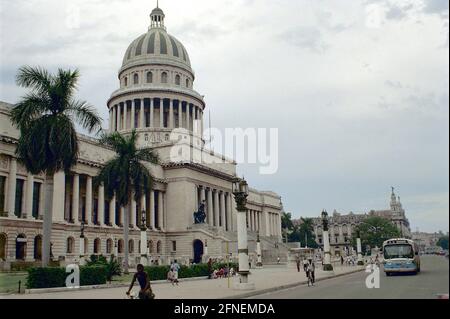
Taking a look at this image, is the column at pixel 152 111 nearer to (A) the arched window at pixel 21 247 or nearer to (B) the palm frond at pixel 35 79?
(A) the arched window at pixel 21 247

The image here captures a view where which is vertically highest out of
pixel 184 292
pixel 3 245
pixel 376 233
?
pixel 376 233

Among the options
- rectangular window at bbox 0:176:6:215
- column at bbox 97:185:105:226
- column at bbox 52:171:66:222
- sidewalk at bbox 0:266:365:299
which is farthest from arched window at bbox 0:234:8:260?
sidewalk at bbox 0:266:365:299

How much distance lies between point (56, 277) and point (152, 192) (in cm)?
4698

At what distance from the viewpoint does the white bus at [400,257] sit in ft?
112

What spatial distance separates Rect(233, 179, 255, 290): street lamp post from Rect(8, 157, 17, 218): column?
29.7 meters

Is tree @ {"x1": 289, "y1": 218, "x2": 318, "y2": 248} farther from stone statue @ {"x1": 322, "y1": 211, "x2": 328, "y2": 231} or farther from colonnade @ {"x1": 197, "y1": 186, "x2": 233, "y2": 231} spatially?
stone statue @ {"x1": 322, "y1": 211, "x2": 328, "y2": 231}

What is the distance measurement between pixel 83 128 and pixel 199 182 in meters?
47.2

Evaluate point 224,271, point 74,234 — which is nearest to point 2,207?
point 74,234

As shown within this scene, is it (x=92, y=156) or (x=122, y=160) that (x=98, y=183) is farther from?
(x=92, y=156)

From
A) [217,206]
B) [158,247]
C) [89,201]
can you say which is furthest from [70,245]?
[217,206]

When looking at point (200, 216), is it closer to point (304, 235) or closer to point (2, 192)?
point (2, 192)

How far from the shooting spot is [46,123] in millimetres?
31484

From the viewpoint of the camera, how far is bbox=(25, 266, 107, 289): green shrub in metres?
26.8

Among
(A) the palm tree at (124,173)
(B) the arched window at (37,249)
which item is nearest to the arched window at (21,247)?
(B) the arched window at (37,249)
